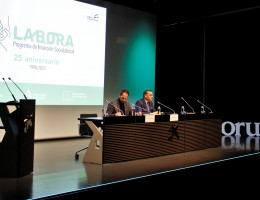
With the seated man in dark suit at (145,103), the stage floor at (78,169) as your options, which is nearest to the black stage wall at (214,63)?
the stage floor at (78,169)

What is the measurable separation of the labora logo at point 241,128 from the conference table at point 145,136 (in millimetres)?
2349

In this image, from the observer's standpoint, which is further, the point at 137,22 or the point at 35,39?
the point at 137,22

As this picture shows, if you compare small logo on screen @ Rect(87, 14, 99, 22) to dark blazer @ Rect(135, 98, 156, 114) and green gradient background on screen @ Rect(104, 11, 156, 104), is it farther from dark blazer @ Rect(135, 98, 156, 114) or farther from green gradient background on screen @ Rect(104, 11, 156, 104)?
dark blazer @ Rect(135, 98, 156, 114)

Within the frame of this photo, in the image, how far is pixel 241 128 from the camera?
842 centimetres

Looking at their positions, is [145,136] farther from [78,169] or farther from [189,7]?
[189,7]

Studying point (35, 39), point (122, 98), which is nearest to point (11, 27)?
point (35, 39)

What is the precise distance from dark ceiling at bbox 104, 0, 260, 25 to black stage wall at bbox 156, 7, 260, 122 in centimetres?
33

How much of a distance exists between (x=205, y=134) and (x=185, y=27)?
158 inches

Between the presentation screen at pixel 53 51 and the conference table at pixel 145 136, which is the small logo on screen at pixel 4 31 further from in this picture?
the conference table at pixel 145 136

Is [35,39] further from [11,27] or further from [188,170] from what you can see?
[188,170]

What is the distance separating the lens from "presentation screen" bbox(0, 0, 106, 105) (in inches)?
234

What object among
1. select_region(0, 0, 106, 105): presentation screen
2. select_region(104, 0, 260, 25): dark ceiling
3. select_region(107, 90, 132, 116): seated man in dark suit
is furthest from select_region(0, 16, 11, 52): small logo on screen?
select_region(104, 0, 260, 25): dark ceiling

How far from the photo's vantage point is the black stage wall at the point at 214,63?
26.8ft

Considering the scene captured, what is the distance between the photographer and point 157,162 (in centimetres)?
475
